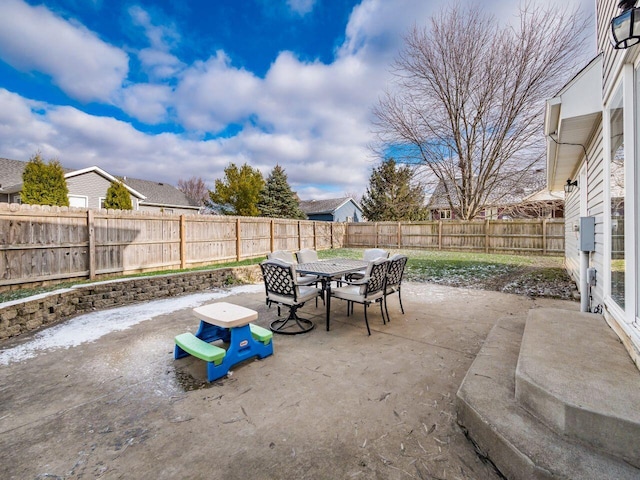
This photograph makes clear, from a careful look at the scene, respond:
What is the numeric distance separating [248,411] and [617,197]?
141 inches

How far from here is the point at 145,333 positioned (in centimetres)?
360

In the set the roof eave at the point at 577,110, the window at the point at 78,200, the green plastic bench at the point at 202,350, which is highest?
the window at the point at 78,200

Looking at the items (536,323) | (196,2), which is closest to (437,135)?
(196,2)

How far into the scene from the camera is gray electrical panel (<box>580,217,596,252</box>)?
3446mm

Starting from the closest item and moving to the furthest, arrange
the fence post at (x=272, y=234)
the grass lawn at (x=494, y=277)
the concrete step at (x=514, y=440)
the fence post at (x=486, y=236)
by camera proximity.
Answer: the concrete step at (x=514, y=440), the grass lawn at (x=494, y=277), the fence post at (x=272, y=234), the fence post at (x=486, y=236)

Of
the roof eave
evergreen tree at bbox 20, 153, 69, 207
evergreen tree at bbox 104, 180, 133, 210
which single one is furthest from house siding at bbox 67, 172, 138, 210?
the roof eave

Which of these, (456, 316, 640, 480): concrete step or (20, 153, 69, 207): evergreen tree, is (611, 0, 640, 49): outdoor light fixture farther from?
(20, 153, 69, 207): evergreen tree

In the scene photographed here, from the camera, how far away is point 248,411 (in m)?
2.02

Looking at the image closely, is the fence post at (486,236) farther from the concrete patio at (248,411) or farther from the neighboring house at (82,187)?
the neighboring house at (82,187)

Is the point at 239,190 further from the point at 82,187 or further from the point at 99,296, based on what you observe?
the point at 99,296

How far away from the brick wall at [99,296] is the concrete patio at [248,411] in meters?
0.35

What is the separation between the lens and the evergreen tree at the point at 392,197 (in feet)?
68.0

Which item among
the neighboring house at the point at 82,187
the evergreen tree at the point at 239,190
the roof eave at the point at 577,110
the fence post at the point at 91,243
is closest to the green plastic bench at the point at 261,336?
the roof eave at the point at 577,110

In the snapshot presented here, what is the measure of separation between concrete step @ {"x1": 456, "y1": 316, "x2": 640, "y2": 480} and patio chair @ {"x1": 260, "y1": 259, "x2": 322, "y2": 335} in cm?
204
